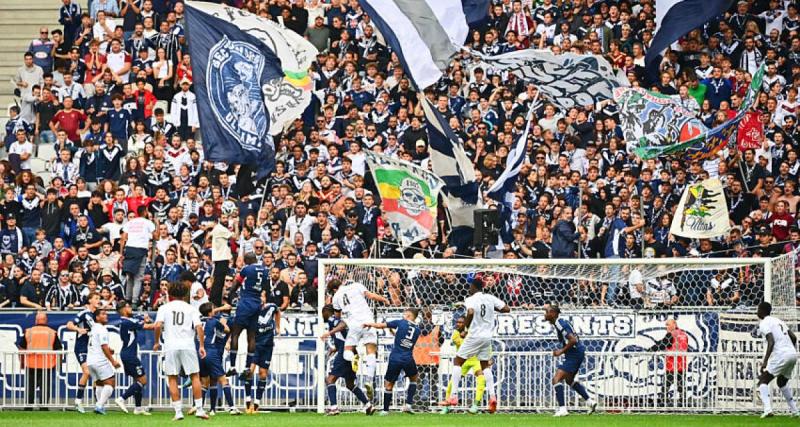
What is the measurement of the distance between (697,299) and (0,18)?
20393mm

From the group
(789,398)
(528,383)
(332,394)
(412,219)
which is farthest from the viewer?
(412,219)

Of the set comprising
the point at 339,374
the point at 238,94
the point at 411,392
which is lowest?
the point at 411,392

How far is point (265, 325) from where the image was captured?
83.8ft

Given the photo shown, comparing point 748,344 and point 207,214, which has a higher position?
point 207,214

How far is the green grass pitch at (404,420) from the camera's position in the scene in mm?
22688

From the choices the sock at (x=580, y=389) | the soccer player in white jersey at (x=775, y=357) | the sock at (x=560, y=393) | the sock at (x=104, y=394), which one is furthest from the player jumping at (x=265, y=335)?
the soccer player in white jersey at (x=775, y=357)

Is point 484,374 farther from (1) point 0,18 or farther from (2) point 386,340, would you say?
(1) point 0,18

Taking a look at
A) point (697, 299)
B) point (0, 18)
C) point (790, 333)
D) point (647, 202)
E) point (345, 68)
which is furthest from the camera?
point (0, 18)

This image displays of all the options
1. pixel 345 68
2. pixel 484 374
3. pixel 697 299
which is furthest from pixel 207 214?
pixel 697 299

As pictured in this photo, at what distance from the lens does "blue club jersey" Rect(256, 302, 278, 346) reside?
2553 cm

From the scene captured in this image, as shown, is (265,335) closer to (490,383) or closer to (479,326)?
(479,326)

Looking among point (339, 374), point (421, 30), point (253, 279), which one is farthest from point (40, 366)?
point (421, 30)

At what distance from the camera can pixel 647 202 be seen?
28.8 meters

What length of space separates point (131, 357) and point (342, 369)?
367 cm
